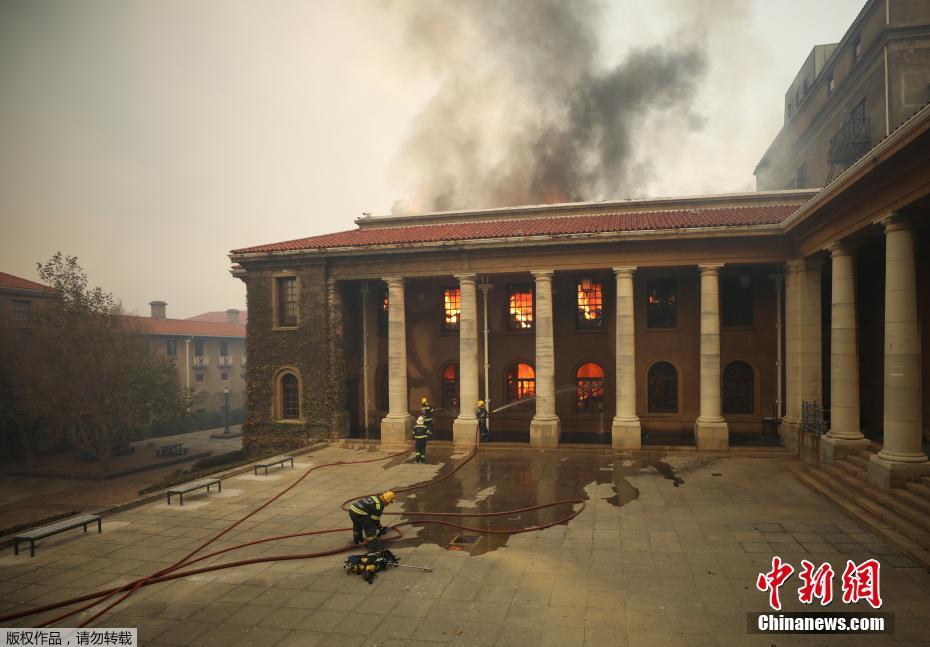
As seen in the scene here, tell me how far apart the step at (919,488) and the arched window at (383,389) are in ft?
71.5

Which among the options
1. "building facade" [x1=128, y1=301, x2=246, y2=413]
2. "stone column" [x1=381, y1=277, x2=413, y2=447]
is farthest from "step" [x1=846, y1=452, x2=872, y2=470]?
"building facade" [x1=128, y1=301, x2=246, y2=413]

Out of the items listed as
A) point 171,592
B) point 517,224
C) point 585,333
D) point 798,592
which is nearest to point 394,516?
point 171,592

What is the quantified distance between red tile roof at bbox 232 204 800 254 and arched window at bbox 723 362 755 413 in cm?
713

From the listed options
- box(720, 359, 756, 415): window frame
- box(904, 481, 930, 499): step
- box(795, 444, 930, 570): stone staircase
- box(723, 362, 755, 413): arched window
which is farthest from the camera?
box(723, 362, 755, 413): arched window

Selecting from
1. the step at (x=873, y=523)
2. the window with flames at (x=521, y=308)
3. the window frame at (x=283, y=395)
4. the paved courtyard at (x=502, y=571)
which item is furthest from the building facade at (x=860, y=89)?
the window frame at (x=283, y=395)

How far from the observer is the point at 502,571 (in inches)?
410

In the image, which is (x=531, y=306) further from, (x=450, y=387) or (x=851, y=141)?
(x=851, y=141)

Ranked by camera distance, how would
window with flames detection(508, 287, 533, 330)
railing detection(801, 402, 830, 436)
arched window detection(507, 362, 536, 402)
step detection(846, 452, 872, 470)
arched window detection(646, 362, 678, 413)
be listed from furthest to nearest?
1. arched window detection(507, 362, 536, 402)
2. window with flames detection(508, 287, 533, 330)
3. arched window detection(646, 362, 678, 413)
4. railing detection(801, 402, 830, 436)
5. step detection(846, 452, 872, 470)

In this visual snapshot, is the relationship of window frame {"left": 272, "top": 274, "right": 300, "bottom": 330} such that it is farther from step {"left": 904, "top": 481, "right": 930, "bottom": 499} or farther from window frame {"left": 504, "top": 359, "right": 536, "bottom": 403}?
step {"left": 904, "top": 481, "right": 930, "bottom": 499}

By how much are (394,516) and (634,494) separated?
716 centimetres

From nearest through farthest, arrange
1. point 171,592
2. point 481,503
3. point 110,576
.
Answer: point 171,592 → point 110,576 → point 481,503

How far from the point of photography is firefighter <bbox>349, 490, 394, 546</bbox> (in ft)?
37.9

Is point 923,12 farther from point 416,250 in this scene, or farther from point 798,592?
point 798,592

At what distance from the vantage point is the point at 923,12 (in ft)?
77.8
